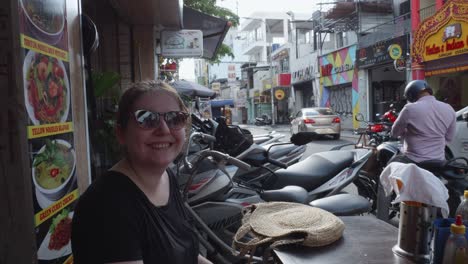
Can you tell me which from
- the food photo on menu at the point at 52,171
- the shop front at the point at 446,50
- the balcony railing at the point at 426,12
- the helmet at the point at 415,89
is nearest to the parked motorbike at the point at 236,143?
the helmet at the point at 415,89

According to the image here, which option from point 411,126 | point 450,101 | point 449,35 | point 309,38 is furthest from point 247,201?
point 309,38

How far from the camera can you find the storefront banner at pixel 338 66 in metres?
21.1

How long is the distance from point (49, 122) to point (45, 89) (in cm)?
16

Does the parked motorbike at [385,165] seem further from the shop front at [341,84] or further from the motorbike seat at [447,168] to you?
the shop front at [341,84]

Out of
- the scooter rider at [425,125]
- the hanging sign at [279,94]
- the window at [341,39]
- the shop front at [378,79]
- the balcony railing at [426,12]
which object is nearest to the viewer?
the scooter rider at [425,125]

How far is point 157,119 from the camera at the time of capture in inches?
62.4

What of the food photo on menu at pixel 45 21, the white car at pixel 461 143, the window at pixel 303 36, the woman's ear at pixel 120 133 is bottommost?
the white car at pixel 461 143

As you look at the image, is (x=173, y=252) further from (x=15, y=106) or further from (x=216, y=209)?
(x=216, y=209)

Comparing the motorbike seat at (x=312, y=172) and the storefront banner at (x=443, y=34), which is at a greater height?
the storefront banner at (x=443, y=34)

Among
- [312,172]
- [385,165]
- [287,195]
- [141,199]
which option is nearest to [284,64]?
[385,165]

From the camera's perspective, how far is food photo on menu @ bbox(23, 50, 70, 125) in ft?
5.83

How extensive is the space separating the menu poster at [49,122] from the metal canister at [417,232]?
1661 millimetres

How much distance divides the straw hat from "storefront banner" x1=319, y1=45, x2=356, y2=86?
1973 cm

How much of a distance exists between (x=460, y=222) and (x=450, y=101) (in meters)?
15.3
